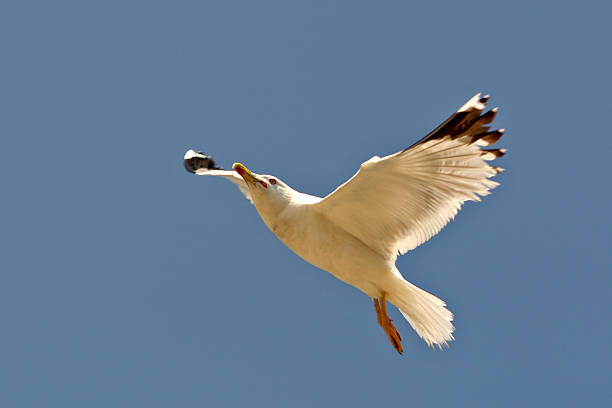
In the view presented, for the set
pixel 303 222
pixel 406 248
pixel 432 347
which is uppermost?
pixel 303 222

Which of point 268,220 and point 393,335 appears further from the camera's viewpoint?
point 393,335

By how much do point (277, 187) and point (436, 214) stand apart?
138 cm

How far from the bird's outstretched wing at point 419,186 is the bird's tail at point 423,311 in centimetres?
32

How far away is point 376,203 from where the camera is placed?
6863 mm

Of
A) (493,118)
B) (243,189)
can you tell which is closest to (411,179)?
(493,118)

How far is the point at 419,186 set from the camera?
667 centimetres

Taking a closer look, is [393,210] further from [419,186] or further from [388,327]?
[388,327]

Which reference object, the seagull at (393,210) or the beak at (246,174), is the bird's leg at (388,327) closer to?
the seagull at (393,210)

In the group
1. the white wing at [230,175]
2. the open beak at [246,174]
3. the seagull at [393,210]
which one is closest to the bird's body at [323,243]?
the seagull at [393,210]

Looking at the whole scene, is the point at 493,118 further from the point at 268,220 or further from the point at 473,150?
the point at 268,220

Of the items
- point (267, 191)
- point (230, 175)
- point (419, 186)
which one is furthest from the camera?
point (230, 175)

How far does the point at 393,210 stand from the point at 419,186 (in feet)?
1.28

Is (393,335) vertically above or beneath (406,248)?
beneath

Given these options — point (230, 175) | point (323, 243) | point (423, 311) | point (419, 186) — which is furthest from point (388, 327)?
point (230, 175)
